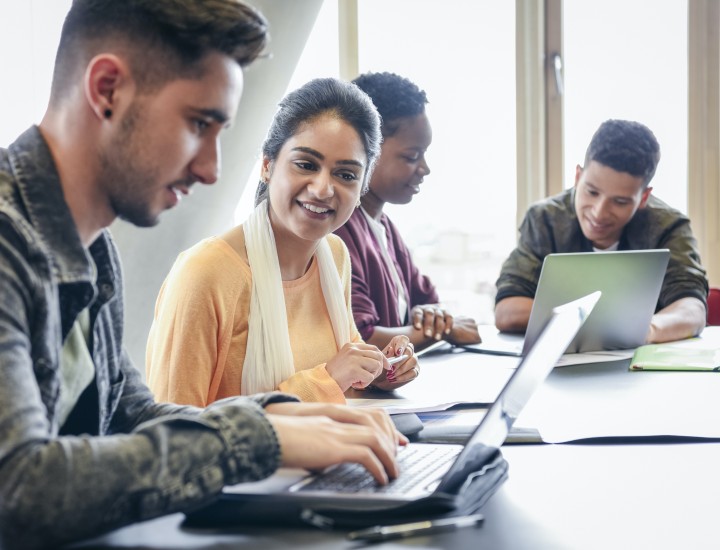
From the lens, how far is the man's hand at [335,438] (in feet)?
2.97

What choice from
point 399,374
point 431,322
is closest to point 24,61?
point 431,322

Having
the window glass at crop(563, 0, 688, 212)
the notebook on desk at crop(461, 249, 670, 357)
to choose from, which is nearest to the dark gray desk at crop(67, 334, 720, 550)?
the notebook on desk at crop(461, 249, 670, 357)

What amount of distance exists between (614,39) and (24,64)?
99.9 inches

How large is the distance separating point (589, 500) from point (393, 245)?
1.95 m

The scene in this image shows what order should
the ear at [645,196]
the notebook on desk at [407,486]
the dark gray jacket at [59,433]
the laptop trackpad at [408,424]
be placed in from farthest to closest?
the ear at [645,196], the laptop trackpad at [408,424], the notebook on desk at [407,486], the dark gray jacket at [59,433]

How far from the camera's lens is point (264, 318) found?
173 cm

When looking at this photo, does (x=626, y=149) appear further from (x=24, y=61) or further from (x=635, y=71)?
(x=24, y=61)

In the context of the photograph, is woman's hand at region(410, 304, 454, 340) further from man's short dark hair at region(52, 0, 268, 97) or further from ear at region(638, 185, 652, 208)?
man's short dark hair at region(52, 0, 268, 97)

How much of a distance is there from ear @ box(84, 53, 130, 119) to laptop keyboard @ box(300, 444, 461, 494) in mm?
467

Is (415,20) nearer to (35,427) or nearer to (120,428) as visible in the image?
(120,428)

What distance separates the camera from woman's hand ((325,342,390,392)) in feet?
5.25

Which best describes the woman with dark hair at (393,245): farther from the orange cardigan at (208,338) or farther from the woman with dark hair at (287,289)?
the orange cardigan at (208,338)

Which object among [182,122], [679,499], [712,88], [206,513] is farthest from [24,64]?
[712,88]

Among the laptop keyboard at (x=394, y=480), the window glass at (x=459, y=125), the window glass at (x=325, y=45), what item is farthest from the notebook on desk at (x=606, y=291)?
the window glass at (x=325, y=45)
